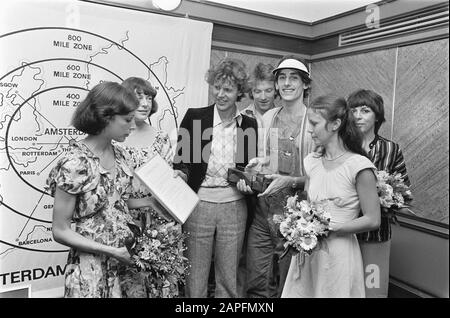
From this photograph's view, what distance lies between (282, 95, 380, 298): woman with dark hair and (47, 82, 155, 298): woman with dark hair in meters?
0.48

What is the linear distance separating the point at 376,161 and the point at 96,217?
85 cm

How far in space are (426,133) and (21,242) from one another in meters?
1.30

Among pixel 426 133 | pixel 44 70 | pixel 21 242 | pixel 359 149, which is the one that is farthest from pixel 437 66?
pixel 21 242

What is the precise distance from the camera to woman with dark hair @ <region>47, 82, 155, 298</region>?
0.79 m

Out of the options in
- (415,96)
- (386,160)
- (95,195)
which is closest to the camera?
(95,195)

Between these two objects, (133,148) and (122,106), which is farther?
(133,148)

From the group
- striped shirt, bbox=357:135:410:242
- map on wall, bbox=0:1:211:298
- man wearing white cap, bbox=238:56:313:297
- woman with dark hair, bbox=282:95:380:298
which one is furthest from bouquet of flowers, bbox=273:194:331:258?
map on wall, bbox=0:1:211:298

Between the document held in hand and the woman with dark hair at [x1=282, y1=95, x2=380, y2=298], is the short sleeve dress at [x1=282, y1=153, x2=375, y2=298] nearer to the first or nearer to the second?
the woman with dark hair at [x1=282, y1=95, x2=380, y2=298]

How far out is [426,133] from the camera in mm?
928

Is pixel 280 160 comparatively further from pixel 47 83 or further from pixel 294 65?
pixel 47 83

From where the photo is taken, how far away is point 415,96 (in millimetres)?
944

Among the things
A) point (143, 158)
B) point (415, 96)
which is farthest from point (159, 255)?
point (415, 96)

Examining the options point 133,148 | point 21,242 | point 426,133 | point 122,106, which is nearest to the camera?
point 122,106
